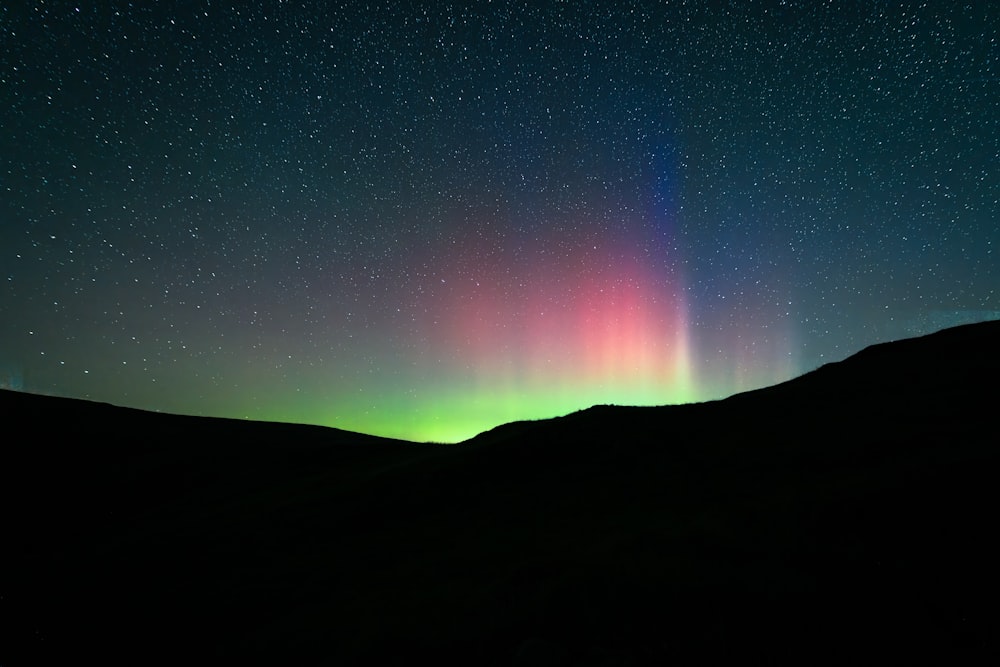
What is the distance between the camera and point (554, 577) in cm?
991

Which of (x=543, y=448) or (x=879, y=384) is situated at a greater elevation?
(x=879, y=384)

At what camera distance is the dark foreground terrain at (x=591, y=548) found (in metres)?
7.68

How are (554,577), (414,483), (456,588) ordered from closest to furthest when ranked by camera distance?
(554,577) < (456,588) < (414,483)

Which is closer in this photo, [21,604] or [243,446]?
[21,604]

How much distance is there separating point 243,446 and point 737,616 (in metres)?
39.8

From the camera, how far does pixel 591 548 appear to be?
11273mm

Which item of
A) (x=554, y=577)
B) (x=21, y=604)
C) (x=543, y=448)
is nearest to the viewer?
(x=554, y=577)

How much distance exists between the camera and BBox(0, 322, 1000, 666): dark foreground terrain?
7680 millimetres

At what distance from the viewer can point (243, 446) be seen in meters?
39.2

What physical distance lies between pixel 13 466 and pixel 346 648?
3976 cm

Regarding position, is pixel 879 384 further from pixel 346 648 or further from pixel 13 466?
pixel 13 466

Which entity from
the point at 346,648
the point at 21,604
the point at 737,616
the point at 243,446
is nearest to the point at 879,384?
the point at 737,616

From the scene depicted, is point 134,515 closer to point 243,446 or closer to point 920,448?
point 243,446

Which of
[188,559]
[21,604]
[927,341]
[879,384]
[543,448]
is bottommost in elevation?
[21,604]
